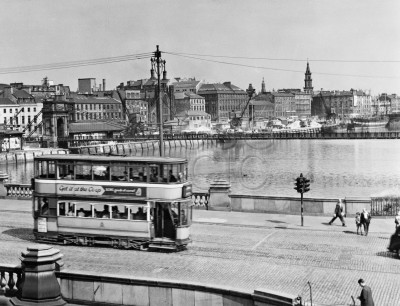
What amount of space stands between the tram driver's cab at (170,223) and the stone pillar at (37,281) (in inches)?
309

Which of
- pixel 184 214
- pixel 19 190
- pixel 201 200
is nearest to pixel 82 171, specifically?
pixel 184 214

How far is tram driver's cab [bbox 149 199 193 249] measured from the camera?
858 inches

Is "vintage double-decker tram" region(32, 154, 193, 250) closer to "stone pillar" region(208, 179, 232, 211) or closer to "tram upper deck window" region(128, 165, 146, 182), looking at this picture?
"tram upper deck window" region(128, 165, 146, 182)

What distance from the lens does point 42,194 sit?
2347cm

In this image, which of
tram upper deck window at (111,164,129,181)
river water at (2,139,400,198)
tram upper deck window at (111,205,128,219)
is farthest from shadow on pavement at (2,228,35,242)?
river water at (2,139,400,198)

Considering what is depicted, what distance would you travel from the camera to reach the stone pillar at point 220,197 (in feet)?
102

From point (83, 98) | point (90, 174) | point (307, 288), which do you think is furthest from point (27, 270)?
point (83, 98)

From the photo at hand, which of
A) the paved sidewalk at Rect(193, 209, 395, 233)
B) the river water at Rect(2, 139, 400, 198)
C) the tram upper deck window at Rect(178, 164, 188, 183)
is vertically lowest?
the river water at Rect(2, 139, 400, 198)

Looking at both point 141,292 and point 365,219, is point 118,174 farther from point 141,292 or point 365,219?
point 365,219

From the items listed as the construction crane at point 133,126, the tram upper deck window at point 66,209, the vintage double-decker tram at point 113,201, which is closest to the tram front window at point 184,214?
the vintage double-decker tram at point 113,201

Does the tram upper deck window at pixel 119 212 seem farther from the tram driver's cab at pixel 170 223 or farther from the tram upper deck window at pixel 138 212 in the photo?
the tram driver's cab at pixel 170 223

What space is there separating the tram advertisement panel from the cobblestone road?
6.71ft

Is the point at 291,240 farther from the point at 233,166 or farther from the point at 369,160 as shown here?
the point at 369,160

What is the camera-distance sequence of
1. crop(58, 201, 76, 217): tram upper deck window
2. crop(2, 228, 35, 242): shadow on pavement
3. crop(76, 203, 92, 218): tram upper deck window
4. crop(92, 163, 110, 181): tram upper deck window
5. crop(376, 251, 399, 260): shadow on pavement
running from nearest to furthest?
crop(376, 251, 399, 260): shadow on pavement
crop(92, 163, 110, 181): tram upper deck window
crop(76, 203, 92, 218): tram upper deck window
crop(58, 201, 76, 217): tram upper deck window
crop(2, 228, 35, 242): shadow on pavement
